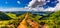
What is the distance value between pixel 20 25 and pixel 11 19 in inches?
3.8

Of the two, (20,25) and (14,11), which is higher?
(14,11)

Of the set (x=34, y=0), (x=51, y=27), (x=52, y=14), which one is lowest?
(x=51, y=27)

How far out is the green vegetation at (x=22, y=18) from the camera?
1154 mm

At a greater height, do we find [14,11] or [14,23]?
[14,11]

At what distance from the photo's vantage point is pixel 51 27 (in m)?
1.16

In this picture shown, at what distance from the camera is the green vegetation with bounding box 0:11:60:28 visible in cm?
115

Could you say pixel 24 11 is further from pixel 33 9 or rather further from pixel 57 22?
pixel 57 22

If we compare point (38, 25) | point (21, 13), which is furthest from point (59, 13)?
point (21, 13)

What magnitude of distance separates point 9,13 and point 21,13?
0.11 m

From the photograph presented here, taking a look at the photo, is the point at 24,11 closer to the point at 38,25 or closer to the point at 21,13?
the point at 21,13

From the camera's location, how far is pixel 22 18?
117cm

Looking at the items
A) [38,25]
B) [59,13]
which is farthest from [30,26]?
[59,13]

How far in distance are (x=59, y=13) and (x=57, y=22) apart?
0.08 meters

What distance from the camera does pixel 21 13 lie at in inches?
46.3
